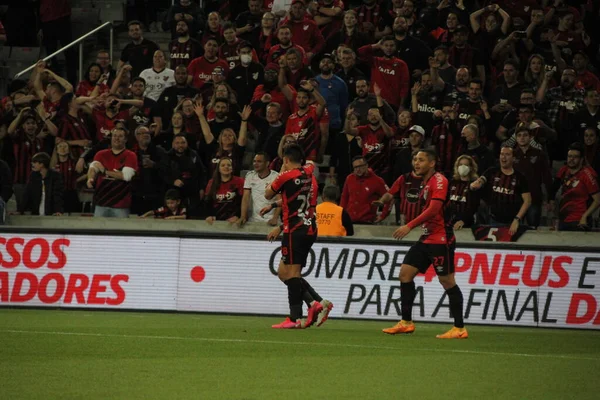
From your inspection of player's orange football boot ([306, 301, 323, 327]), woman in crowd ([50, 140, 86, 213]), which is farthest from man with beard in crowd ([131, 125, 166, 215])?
player's orange football boot ([306, 301, 323, 327])

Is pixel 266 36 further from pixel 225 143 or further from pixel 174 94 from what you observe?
pixel 225 143

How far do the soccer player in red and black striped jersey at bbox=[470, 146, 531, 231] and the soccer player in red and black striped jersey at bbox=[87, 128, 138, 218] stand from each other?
5.22 m

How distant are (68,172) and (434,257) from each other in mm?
7883

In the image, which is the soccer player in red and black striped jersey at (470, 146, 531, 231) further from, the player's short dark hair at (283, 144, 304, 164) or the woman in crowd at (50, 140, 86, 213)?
the woman in crowd at (50, 140, 86, 213)

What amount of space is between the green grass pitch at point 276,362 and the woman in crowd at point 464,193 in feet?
8.79

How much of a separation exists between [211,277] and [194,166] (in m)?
2.61

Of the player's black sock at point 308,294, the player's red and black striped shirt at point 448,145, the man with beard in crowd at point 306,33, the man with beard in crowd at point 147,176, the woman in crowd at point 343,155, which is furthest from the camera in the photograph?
the man with beard in crowd at point 306,33

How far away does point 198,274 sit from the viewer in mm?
15305

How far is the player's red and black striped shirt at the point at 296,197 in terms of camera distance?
494 inches

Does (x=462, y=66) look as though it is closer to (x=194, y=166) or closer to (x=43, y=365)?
(x=194, y=166)

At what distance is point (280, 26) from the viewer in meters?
19.2

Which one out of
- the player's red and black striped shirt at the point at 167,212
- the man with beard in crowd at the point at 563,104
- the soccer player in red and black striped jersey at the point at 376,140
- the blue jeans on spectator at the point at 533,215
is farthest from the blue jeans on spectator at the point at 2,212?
the man with beard in crowd at the point at 563,104

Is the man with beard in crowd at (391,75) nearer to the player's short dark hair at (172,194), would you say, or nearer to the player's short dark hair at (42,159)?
the player's short dark hair at (172,194)

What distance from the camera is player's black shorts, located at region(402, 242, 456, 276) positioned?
1214cm
